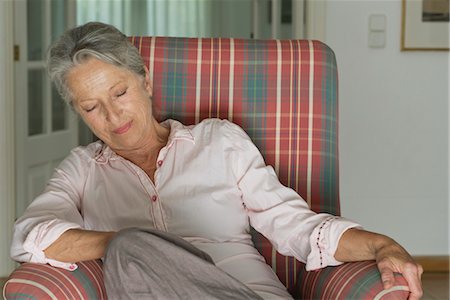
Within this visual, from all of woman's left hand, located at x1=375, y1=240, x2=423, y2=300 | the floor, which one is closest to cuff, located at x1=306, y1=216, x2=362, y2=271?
woman's left hand, located at x1=375, y1=240, x2=423, y2=300

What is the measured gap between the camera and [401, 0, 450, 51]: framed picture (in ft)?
12.9

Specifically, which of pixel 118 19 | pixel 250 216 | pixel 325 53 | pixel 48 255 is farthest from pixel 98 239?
pixel 118 19

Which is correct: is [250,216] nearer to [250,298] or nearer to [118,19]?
[250,298]

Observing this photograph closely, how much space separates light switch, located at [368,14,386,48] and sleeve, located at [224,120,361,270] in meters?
1.94

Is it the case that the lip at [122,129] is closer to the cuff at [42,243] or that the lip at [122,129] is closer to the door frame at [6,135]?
the cuff at [42,243]

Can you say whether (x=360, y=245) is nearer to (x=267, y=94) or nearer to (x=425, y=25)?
(x=267, y=94)

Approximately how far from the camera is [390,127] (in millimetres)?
3986

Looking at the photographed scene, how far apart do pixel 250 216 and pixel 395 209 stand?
2.12 meters

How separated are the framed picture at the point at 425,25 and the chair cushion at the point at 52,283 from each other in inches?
98.9

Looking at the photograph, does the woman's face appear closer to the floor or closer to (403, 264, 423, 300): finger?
(403, 264, 423, 300): finger

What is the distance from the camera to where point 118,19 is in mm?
6574

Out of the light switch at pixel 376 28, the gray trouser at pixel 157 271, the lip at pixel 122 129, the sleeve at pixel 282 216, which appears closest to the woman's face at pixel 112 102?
the lip at pixel 122 129

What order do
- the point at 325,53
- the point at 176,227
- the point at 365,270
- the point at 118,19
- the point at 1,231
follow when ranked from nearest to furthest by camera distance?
A: the point at 365,270 → the point at 176,227 → the point at 325,53 → the point at 1,231 → the point at 118,19

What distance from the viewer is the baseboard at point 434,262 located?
407cm
